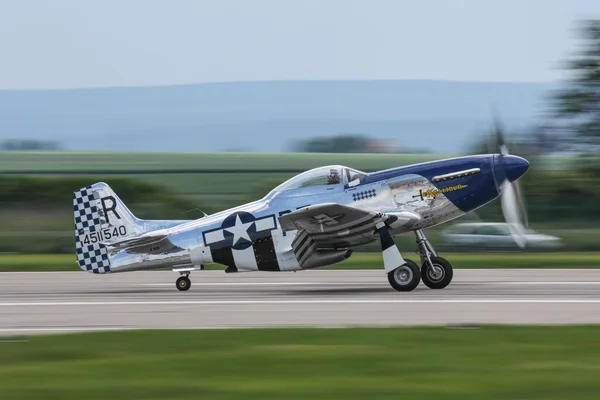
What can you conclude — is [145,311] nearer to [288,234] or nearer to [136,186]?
[288,234]

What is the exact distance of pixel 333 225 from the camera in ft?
60.8

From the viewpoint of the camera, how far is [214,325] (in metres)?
13.9

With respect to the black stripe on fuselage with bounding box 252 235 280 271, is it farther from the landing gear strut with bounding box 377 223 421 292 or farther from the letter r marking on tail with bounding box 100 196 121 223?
the letter r marking on tail with bounding box 100 196 121 223

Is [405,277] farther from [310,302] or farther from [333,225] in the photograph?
[310,302]

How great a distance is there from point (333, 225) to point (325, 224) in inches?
6.4

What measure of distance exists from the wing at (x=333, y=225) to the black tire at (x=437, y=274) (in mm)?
1039

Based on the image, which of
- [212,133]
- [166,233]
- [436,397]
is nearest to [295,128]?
[212,133]

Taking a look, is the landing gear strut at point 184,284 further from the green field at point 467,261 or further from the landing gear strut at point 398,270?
the green field at point 467,261

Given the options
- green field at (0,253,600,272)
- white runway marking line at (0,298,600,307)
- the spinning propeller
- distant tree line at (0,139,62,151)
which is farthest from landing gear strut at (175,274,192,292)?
distant tree line at (0,139,62,151)

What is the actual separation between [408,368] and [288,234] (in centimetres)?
923

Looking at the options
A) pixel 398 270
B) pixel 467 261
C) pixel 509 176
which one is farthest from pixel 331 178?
pixel 467 261

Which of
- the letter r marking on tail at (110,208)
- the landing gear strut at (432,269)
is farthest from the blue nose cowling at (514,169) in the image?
the letter r marking on tail at (110,208)

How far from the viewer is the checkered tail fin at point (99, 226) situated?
20.1 metres

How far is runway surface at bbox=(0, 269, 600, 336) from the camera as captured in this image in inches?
561
